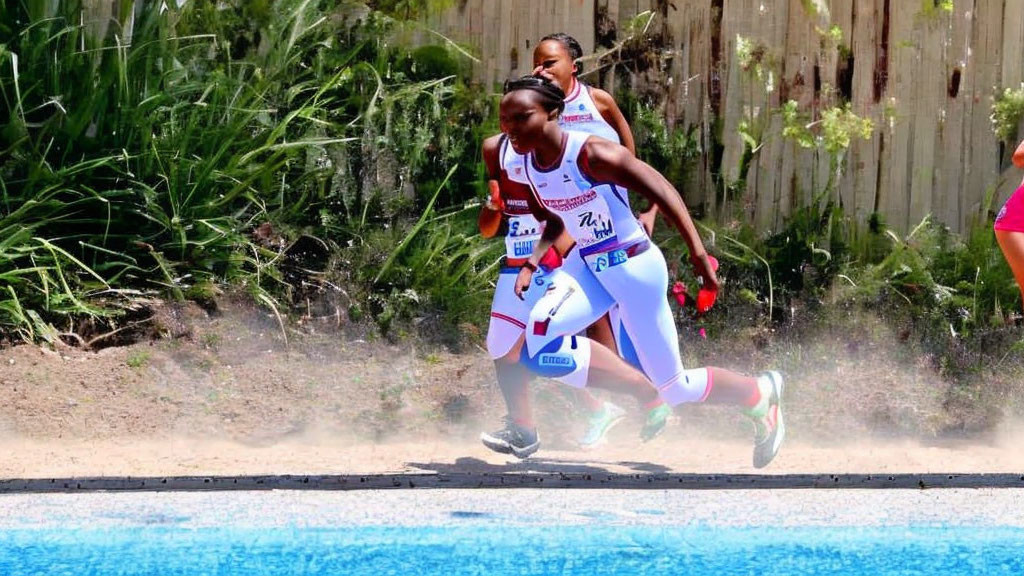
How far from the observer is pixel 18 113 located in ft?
28.7

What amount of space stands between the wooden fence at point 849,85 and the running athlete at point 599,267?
2632 millimetres

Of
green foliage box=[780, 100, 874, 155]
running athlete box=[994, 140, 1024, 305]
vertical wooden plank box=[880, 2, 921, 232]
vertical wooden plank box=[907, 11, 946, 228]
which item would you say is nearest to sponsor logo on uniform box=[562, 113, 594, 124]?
running athlete box=[994, 140, 1024, 305]

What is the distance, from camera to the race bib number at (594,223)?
653cm

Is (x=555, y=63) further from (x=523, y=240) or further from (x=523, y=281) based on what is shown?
(x=523, y=281)

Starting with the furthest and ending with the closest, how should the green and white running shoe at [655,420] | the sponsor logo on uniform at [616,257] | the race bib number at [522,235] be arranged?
the green and white running shoe at [655,420], the race bib number at [522,235], the sponsor logo on uniform at [616,257]

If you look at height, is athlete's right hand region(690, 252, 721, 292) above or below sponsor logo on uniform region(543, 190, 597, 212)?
below

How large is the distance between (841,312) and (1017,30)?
2.04 m

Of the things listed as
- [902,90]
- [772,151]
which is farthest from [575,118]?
[902,90]

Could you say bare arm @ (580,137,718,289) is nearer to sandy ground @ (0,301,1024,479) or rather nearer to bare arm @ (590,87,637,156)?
bare arm @ (590,87,637,156)

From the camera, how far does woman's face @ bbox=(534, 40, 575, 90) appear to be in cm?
699

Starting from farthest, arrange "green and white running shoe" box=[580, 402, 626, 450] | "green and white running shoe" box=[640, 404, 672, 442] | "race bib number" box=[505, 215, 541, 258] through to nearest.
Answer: "green and white running shoe" box=[580, 402, 626, 450] → "green and white running shoe" box=[640, 404, 672, 442] → "race bib number" box=[505, 215, 541, 258]

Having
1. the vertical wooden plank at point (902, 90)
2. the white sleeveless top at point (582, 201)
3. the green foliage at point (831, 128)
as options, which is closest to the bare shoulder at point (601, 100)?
the white sleeveless top at point (582, 201)

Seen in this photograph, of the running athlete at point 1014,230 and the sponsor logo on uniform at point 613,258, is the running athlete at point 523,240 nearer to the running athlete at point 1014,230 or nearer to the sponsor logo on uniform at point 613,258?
the sponsor logo on uniform at point 613,258

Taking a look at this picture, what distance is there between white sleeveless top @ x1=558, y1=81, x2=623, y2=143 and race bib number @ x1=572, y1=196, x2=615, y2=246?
1.98ft
